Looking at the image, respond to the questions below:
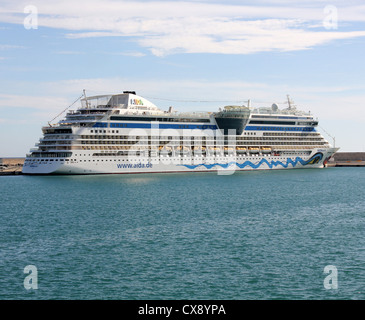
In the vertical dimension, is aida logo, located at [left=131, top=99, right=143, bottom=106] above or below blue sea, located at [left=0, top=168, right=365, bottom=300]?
above

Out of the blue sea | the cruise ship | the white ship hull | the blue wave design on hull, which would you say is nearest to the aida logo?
the cruise ship

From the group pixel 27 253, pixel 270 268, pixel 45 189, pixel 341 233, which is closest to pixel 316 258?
pixel 270 268

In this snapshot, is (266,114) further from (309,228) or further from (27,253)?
(27,253)

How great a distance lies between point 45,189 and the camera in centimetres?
5825

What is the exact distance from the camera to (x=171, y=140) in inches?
3526

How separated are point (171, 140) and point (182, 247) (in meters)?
63.3

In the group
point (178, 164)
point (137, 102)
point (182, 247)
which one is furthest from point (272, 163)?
point (182, 247)

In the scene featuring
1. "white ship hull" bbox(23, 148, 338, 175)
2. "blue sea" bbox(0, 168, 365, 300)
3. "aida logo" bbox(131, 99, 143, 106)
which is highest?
"aida logo" bbox(131, 99, 143, 106)

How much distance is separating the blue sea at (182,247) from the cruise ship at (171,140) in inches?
1172

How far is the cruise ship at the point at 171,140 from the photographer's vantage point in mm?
79188

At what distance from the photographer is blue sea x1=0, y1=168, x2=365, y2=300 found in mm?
19766

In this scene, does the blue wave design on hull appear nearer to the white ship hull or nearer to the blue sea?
the white ship hull

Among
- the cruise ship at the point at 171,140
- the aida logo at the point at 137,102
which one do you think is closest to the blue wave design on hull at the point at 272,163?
the cruise ship at the point at 171,140

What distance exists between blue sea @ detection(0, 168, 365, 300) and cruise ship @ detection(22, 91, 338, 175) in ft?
97.7
